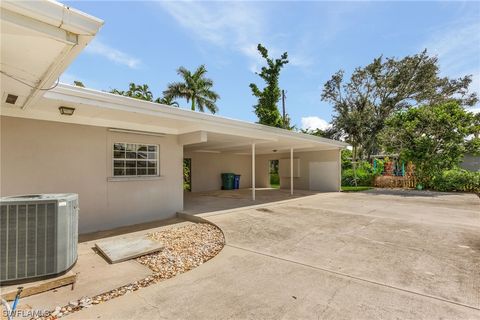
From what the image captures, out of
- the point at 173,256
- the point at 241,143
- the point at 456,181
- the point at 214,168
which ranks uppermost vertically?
the point at 241,143

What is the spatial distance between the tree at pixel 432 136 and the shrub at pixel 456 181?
327 millimetres

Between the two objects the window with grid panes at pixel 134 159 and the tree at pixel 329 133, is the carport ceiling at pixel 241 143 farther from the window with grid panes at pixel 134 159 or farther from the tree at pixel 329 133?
the tree at pixel 329 133

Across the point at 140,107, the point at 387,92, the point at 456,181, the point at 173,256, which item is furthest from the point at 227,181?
the point at 387,92

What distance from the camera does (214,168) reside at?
47.1ft

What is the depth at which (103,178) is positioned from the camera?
581 cm

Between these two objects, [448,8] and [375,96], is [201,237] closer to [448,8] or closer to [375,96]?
[448,8]

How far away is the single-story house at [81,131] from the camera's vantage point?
2154mm

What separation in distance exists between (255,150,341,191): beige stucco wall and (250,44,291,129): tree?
16.9 ft

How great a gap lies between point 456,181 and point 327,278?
13963 millimetres

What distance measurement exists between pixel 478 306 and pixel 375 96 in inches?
1042

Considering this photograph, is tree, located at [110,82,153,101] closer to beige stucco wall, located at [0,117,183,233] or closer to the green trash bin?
the green trash bin

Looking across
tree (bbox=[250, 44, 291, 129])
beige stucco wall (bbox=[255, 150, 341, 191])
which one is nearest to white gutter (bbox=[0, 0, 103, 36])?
beige stucco wall (bbox=[255, 150, 341, 191])

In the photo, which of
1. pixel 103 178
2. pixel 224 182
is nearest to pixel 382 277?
pixel 103 178

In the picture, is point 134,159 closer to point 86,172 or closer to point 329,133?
point 86,172
